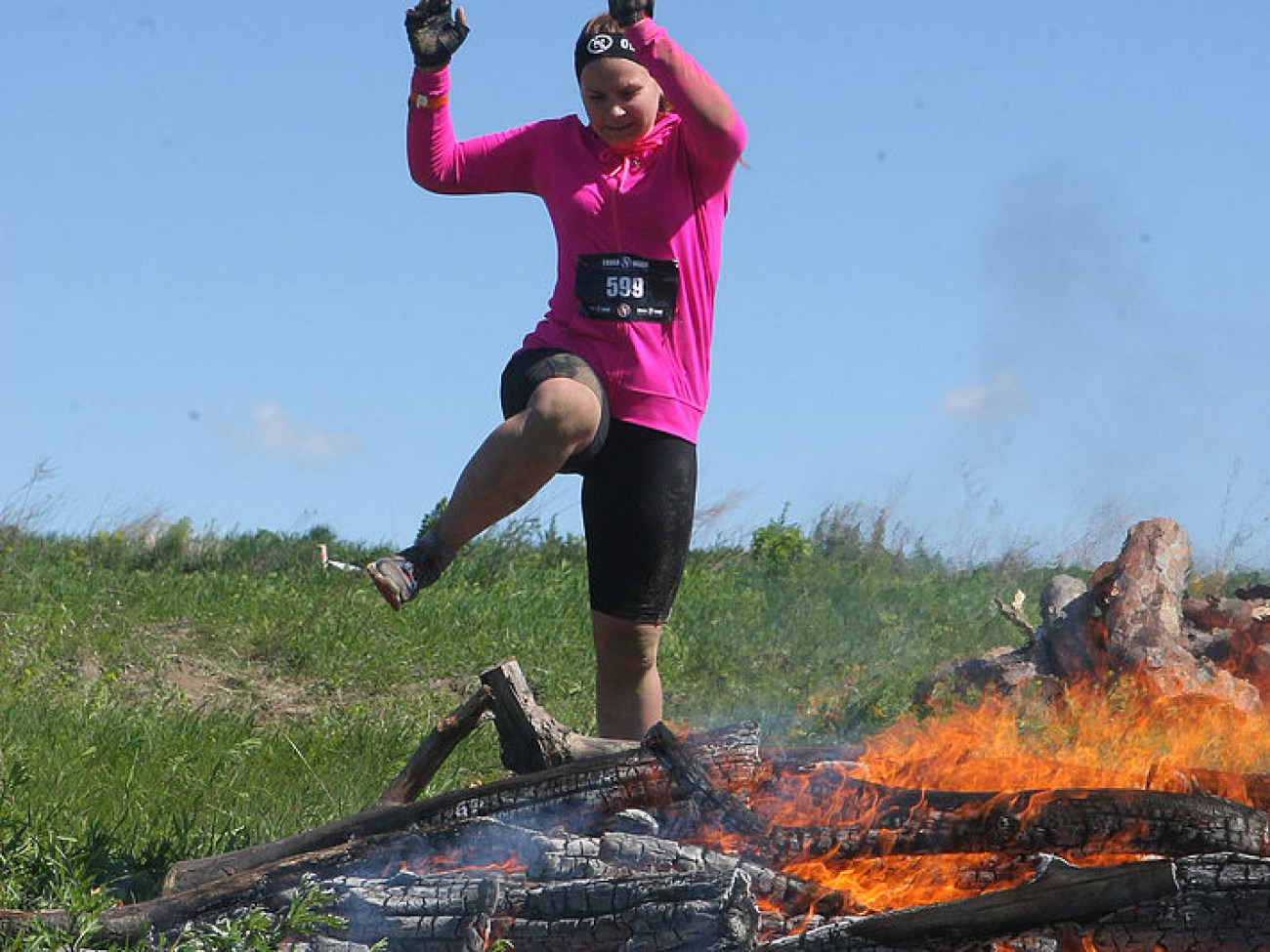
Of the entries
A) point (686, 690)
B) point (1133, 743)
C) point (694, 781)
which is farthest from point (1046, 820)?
point (686, 690)

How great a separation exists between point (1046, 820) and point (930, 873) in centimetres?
27

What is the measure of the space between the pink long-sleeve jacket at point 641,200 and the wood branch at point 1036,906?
180 centimetres

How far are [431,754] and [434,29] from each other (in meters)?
2.07

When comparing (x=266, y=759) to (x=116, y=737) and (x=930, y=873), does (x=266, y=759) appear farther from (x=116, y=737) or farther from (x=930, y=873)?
(x=930, y=873)

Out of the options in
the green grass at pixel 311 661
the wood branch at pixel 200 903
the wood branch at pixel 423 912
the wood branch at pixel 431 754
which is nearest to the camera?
the wood branch at pixel 423 912

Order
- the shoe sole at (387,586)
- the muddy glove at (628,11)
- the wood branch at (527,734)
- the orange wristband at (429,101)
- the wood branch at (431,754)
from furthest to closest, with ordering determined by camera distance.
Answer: the orange wristband at (429,101)
the wood branch at (431,754)
the muddy glove at (628,11)
the wood branch at (527,734)
the shoe sole at (387,586)

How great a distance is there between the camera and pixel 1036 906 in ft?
8.85

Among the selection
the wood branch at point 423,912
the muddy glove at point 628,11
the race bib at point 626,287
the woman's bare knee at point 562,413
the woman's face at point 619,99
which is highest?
the muddy glove at point 628,11

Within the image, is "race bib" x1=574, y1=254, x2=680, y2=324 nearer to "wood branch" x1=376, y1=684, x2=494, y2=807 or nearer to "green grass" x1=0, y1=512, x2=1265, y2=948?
"wood branch" x1=376, y1=684, x2=494, y2=807

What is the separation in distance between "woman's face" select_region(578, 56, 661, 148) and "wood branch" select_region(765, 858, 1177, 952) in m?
2.42

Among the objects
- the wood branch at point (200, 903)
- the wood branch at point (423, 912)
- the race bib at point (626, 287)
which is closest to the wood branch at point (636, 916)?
the wood branch at point (423, 912)

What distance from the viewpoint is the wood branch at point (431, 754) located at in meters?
4.07

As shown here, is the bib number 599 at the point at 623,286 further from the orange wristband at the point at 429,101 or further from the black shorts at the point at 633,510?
the orange wristband at the point at 429,101

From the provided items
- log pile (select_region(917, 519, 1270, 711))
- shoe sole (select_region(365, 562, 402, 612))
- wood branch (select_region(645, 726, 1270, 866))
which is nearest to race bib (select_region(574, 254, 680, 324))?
shoe sole (select_region(365, 562, 402, 612))
